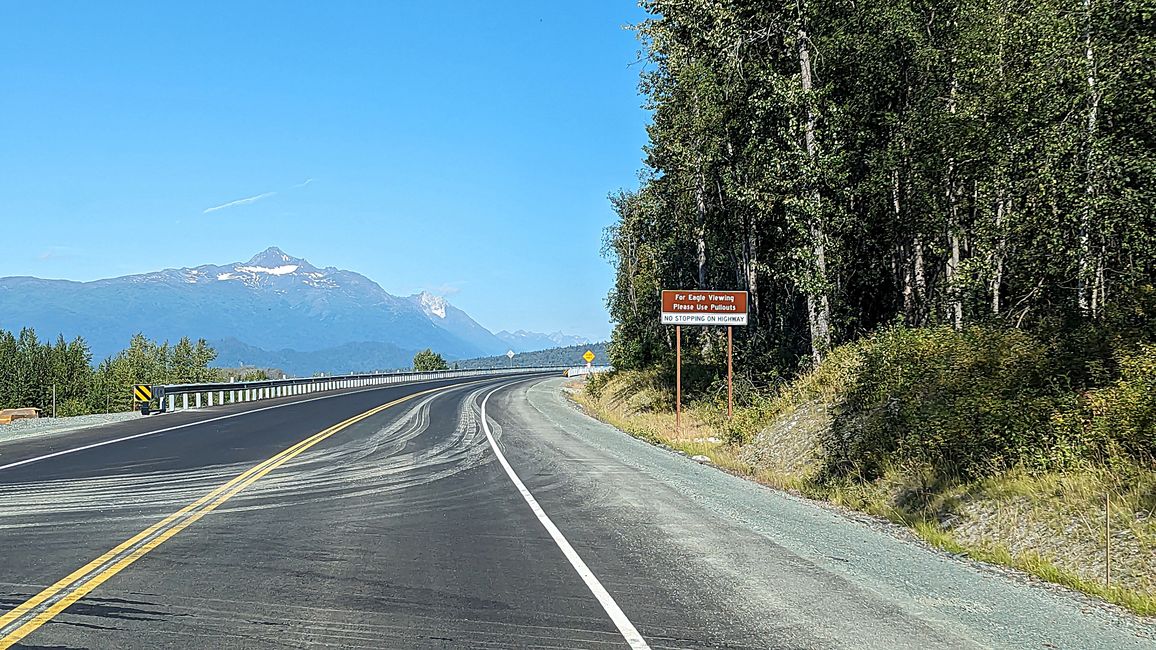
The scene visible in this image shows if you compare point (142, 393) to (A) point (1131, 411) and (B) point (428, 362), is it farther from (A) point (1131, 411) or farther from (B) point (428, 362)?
(B) point (428, 362)

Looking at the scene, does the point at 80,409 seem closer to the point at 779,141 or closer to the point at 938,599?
the point at 779,141

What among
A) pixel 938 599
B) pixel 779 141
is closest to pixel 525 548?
pixel 938 599

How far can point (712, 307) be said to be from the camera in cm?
2528

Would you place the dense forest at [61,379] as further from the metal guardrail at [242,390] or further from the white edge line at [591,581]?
the white edge line at [591,581]

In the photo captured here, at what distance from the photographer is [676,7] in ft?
73.2

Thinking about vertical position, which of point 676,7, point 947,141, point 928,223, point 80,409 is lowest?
point 80,409

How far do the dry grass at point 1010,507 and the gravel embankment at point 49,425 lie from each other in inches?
802

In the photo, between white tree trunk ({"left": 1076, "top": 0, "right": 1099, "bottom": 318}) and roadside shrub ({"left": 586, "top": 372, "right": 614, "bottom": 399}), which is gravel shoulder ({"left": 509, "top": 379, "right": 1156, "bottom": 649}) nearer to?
white tree trunk ({"left": 1076, "top": 0, "right": 1099, "bottom": 318})

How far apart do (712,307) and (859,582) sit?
18.1 metres

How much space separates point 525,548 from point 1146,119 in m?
12.1

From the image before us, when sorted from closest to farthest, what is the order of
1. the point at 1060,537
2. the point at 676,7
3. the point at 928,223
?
the point at 1060,537
the point at 928,223
the point at 676,7

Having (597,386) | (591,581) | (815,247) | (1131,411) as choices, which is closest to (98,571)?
(591,581)

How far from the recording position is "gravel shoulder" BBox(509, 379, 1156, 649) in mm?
6047

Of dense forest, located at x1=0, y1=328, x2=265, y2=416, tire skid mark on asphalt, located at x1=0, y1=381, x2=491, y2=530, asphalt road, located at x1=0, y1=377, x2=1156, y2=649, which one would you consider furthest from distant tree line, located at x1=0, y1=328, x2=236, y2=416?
asphalt road, located at x1=0, y1=377, x2=1156, y2=649
